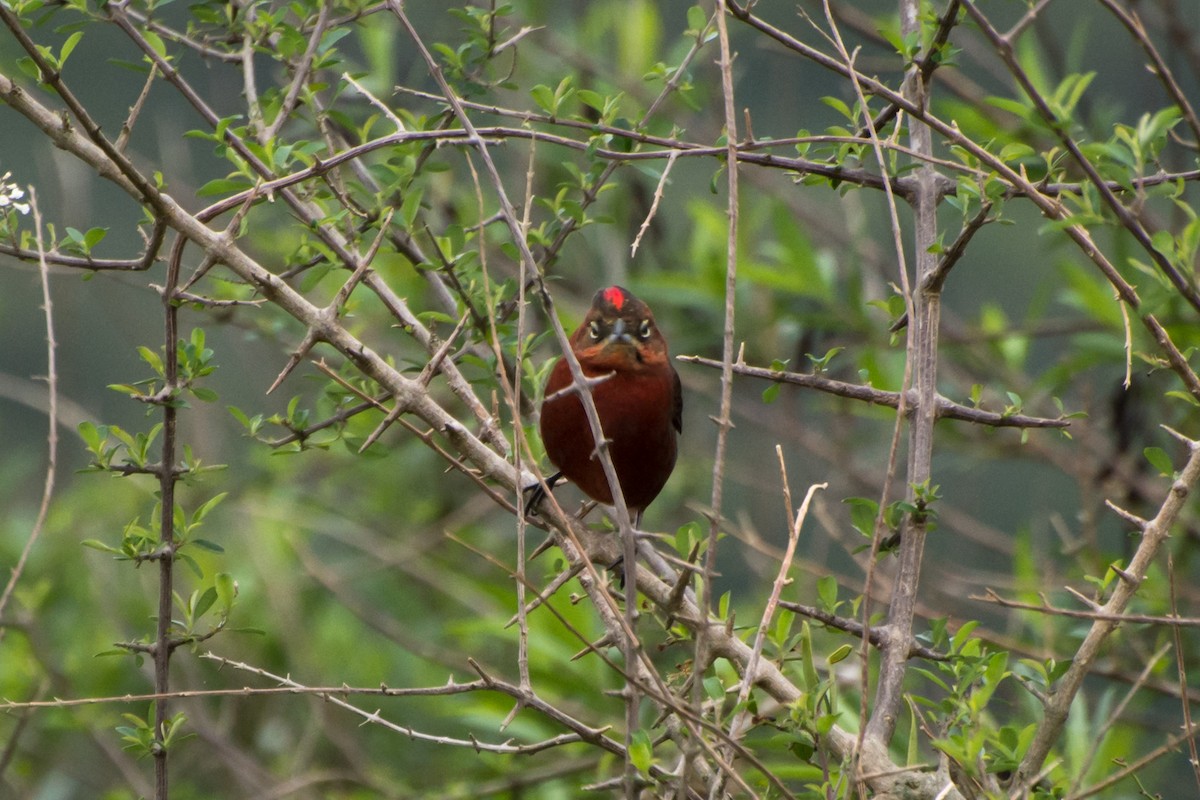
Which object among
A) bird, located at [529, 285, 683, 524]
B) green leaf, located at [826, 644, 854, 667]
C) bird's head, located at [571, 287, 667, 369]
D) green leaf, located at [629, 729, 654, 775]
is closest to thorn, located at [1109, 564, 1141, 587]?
green leaf, located at [826, 644, 854, 667]

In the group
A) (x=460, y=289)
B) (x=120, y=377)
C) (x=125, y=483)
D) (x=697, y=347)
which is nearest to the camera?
(x=460, y=289)

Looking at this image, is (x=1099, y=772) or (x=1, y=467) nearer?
(x=1099, y=772)

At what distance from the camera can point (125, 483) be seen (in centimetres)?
711

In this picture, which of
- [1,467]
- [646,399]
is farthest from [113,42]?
[646,399]

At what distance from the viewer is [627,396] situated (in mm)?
4164

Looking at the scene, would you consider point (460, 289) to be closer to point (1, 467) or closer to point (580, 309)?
point (580, 309)

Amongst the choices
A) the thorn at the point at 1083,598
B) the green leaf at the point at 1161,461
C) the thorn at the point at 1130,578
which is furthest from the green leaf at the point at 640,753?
the green leaf at the point at 1161,461

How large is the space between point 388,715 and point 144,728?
394 centimetres

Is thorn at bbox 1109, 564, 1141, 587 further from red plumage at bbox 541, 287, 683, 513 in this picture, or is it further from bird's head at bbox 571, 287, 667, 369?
bird's head at bbox 571, 287, 667, 369

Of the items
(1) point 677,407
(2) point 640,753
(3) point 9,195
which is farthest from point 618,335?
(2) point 640,753

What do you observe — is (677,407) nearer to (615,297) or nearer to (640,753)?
(615,297)

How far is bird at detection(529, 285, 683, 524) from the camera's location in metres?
4.02

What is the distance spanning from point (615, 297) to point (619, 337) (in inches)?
5.6

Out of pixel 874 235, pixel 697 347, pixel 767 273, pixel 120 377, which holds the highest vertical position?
pixel 767 273
